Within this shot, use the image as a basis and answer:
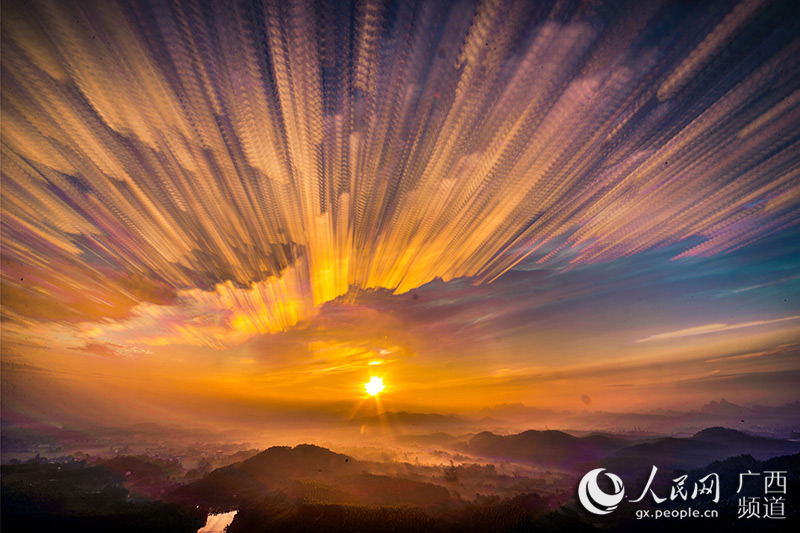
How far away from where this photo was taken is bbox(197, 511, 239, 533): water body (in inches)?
1314

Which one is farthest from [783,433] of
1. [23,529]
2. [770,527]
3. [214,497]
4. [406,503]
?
[23,529]

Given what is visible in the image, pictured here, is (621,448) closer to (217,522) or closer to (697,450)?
(697,450)

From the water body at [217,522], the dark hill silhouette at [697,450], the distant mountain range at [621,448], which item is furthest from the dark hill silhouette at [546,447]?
the water body at [217,522]

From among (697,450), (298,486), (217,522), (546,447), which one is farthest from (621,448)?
(217,522)

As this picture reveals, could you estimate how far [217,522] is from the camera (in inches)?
1416

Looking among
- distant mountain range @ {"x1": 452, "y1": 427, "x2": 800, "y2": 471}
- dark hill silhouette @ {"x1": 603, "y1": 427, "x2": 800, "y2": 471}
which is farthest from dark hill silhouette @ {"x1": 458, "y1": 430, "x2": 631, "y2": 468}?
dark hill silhouette @ {"x1": 603, "y1": 427, "x2": 800, "y2": 471}

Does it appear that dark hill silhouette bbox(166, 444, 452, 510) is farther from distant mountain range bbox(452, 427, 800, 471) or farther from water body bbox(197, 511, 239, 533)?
distant mountain range bbox(452, 427, 800, 471)

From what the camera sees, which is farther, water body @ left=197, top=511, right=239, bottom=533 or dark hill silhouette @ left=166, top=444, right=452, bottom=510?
dark hill silhouette @ left=166, top=444, right=452, bottom=510

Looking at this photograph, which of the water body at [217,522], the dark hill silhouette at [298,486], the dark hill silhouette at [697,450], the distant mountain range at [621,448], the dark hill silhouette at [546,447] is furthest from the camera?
the dark hill silhouette at [546,447]

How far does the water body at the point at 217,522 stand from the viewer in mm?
33375

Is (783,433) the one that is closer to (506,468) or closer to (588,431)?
(588,431)

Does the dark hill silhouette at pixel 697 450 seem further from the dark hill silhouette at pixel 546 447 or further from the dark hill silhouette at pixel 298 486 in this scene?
the dark hill silhouette at pixel 298 486

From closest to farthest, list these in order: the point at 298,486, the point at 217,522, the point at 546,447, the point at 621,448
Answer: the point at 217,522 < the point at 298,486 < the point at 621,448 < the point at 546,447

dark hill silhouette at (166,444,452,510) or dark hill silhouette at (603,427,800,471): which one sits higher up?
dark hill silhouette at (603,427,800,471)
